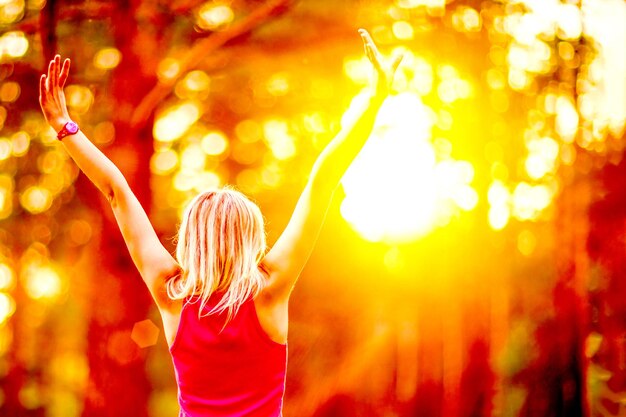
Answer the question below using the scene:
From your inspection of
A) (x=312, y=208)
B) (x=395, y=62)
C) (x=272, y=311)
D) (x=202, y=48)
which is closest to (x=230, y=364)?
(x=272, y=311)

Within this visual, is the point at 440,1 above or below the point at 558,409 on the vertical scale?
above

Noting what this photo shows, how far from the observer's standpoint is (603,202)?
8844mm

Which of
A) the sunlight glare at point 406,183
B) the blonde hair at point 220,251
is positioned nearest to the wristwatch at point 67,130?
the blonde hair at point 220,251

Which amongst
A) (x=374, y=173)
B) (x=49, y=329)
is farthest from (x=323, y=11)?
(x=49, y=329)

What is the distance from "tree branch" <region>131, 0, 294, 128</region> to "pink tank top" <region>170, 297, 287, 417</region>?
485 cm

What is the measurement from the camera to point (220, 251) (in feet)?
6.38

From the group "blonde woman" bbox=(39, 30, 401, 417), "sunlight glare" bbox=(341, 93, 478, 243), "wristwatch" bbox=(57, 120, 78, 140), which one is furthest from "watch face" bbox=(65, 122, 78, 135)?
"sunlight glare" bbox=(341, 93, 478, 243)

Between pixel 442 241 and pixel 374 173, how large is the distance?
5.52 feet

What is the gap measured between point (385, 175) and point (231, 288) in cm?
941

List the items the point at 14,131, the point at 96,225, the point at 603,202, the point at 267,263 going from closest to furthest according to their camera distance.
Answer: the point at 267,263 < the point at 96,225 < the point at 603,202 < the point at 14,131

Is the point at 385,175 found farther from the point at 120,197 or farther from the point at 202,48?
the point at 120,197

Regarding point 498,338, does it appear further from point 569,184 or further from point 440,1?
point 440,1

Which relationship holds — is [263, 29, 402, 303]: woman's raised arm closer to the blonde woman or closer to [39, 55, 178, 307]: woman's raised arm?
the blonde woman

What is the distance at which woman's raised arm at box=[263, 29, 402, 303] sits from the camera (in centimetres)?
195
